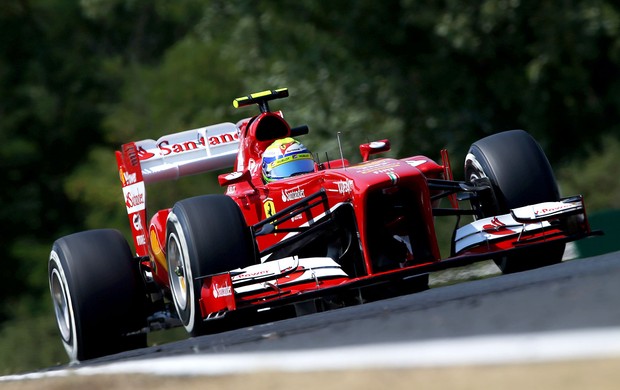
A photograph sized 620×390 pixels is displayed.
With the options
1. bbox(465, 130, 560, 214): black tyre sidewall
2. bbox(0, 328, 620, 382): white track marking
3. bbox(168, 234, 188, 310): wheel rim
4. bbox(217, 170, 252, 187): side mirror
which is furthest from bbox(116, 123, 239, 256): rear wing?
bbox(0, 328, 620, 382): white track marking

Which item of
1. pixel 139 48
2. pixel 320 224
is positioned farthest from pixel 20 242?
pixel 320 224

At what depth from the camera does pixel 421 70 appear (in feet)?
79.6

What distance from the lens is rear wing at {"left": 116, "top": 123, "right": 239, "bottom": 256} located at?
40.6 feet

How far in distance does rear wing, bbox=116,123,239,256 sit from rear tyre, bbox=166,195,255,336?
8.34 ft

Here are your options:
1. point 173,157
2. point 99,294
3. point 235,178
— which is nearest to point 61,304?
point 99,294

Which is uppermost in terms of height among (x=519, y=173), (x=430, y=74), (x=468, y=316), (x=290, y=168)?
(x=430, y=74)

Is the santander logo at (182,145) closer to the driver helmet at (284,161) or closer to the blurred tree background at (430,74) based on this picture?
the driver helmet at (284,161)

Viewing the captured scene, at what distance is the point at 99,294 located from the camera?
10.6m

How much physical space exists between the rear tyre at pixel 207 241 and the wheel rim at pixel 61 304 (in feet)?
4.99

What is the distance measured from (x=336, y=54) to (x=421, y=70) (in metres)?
1.61

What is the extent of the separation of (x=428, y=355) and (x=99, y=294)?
589cm

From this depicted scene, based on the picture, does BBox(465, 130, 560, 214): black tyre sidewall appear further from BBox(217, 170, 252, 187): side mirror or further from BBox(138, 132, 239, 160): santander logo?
BBox(138, 132, 239, 160): santander logo

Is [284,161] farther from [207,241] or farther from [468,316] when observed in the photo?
[468,316]

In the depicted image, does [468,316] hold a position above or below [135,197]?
below
